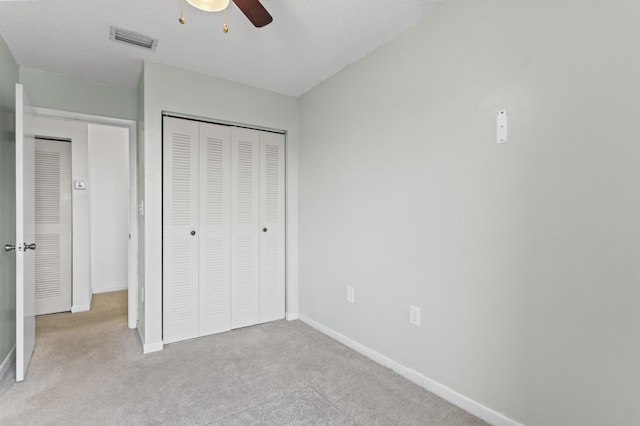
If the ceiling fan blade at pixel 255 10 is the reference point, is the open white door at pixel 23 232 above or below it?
below

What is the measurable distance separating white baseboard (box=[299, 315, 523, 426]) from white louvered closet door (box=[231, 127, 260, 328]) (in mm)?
949

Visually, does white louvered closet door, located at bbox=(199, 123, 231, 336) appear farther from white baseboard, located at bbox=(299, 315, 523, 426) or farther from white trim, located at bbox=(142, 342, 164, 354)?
white baseboard, located at bbox=(299, 315, 523, 426)

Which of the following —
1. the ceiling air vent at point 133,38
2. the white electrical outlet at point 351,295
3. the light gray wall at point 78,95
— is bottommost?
the white electrical outlet at point 351,295

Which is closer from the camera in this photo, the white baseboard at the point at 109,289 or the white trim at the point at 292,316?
the white trim at the point at 292,316

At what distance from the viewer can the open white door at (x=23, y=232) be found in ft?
6.84

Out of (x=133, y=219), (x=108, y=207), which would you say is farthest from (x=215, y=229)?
(x=108, y=207)

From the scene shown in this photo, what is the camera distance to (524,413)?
1.64 m

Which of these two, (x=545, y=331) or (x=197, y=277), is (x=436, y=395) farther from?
(x=197, y=277)

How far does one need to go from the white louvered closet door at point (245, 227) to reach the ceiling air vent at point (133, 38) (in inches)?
37.8

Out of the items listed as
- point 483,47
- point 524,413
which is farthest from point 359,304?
point 483,47

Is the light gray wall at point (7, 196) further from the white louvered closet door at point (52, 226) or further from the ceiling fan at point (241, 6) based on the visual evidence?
the ceiling fan at point (241, 6)

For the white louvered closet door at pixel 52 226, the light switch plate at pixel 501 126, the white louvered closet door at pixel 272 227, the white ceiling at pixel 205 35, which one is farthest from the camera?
the white louvered closet door at pixel 52 226

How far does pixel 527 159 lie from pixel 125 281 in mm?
5282

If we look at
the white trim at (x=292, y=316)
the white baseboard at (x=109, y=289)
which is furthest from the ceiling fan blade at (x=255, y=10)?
the white baseboard at (x=109, y=289)
